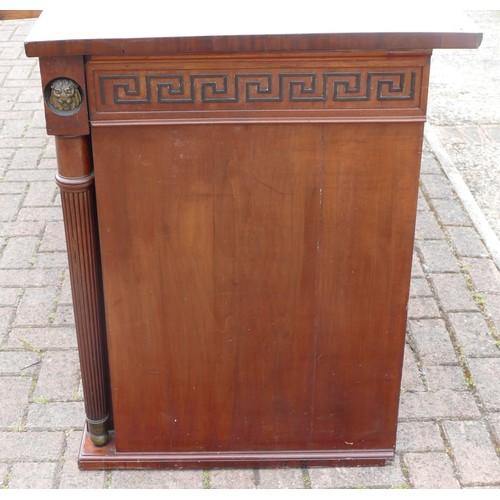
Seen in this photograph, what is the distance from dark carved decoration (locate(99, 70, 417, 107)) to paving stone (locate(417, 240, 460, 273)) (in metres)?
1.96

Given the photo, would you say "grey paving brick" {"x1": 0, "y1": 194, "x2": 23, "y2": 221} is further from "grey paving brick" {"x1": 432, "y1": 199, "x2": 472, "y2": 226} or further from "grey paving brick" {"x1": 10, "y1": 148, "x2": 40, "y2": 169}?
"grey paving brick" {"x1": 432, "y1": 199, "x2": 472, "y2": 226}

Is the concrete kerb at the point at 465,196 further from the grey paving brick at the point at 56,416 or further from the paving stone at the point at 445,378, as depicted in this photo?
the grey paving brick at the point at 56,416

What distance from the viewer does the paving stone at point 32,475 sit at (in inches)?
105

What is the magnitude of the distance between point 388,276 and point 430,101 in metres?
4.14

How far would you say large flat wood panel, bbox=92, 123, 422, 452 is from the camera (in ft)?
7.24

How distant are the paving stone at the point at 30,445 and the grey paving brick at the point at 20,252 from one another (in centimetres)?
125

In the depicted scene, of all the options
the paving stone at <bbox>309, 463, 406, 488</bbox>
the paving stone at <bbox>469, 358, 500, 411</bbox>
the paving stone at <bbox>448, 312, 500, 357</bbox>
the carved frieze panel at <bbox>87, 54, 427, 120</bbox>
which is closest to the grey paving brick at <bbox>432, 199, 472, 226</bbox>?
the paving stone at <bbox>448, 312, 500, 357</bbox>

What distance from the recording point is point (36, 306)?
144 inches

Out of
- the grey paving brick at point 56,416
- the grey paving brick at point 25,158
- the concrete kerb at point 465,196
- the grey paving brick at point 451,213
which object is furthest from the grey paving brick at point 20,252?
the concrete kerb at point 465,196

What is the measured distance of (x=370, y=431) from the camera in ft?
8.82

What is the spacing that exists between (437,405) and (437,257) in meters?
1.17

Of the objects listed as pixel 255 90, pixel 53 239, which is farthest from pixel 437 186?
pixel 255 90

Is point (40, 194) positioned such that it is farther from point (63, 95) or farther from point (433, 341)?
point (63, 95)

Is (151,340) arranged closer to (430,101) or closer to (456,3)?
(456,3)
